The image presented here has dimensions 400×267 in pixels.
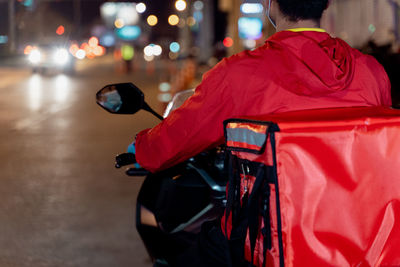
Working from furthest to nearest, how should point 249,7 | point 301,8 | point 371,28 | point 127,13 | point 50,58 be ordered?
point 127,13
point 50,58
point 371,28
point 249,7
point 301,8

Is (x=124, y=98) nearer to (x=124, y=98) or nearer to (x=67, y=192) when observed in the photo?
(x=124, y=98)

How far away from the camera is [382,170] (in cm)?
190

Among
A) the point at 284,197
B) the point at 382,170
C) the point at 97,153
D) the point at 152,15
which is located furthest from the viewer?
the point at 152,15

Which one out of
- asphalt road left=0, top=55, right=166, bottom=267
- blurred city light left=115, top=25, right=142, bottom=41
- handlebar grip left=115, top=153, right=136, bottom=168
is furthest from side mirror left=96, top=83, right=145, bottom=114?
blurred city light left=115, top=25, right=142, bottom=41

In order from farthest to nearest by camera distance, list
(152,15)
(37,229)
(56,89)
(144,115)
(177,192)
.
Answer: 1. (152,15)
2. (56,89)
3. (144,115)
4. (37,229)
5. (177,192)

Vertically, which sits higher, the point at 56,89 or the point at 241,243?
the point at 241,243

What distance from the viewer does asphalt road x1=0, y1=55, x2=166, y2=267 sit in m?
5.34

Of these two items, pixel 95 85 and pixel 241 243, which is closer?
pixel 241 243

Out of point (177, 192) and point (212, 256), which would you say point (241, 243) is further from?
point (177, 192)

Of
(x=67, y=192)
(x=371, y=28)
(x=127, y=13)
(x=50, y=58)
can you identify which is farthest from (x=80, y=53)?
(x=67, y=192)

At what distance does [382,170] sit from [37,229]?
4.56 meters

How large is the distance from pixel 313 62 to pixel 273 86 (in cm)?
16

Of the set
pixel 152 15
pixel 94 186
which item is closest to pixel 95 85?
pixel 94 186

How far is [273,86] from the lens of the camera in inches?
80.2
